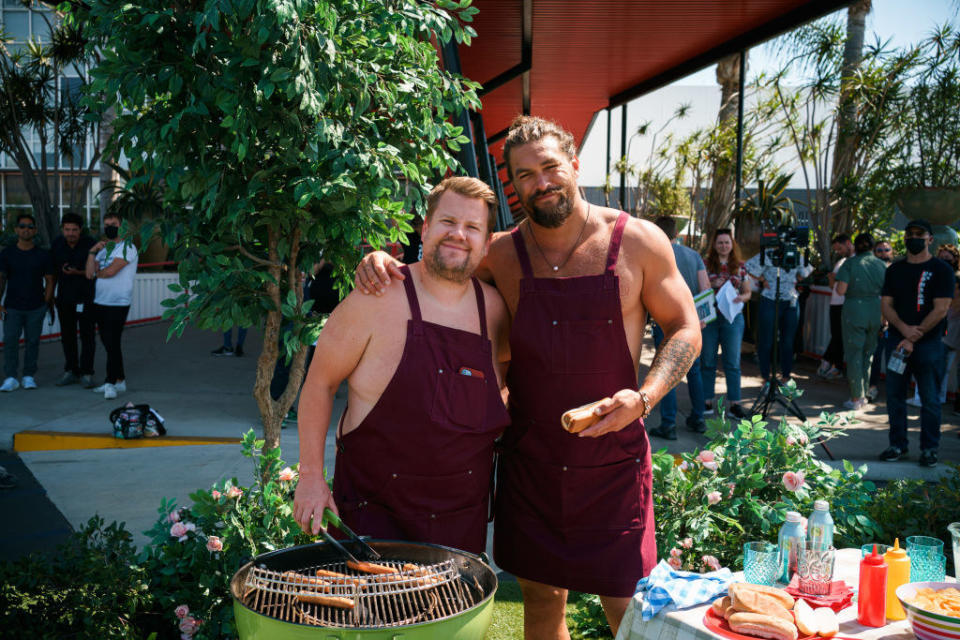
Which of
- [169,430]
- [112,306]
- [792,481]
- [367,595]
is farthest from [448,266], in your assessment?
[112,306]

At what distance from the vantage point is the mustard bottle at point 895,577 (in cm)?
204

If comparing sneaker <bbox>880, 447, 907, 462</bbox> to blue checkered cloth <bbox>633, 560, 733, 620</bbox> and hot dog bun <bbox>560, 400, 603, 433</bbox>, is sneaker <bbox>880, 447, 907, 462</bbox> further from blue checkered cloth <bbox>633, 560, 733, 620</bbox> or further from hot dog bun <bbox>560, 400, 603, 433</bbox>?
hot dog bun <bbox>560, 400, 603, 433</bbox>

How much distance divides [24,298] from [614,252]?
321 inches

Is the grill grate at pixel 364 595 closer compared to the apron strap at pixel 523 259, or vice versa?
the grill grate at pixel 364 595

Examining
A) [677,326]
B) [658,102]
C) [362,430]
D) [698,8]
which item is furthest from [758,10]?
[658,102]

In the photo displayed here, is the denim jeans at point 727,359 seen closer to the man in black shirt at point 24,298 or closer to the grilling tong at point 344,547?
the grilling tong at point 344,547

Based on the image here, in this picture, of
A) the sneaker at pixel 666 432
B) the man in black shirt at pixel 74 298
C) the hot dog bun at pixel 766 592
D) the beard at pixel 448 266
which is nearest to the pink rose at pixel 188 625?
the beard at pixel 448 266

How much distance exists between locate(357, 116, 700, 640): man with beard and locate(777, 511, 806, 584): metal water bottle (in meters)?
0.50

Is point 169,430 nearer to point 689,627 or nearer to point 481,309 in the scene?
point 481,309

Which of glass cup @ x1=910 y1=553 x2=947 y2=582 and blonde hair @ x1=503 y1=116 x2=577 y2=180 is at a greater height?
blonde hair @ x1=503 y1=116 x2=577 y2=180

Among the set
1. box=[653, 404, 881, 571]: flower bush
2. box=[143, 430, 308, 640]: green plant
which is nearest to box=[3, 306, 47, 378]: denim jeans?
box=[143, 430, 308, 640]: green plant

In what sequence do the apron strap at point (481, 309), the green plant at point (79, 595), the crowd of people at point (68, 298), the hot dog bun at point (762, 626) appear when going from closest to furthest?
the hot dog bun at point (762, 626)
the apron strap at point (481, 309)
the green plant at point (79, 595)
the crowd of people at point (68, 298)

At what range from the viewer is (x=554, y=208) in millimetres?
2617

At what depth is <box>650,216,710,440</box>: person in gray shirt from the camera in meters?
6.95
